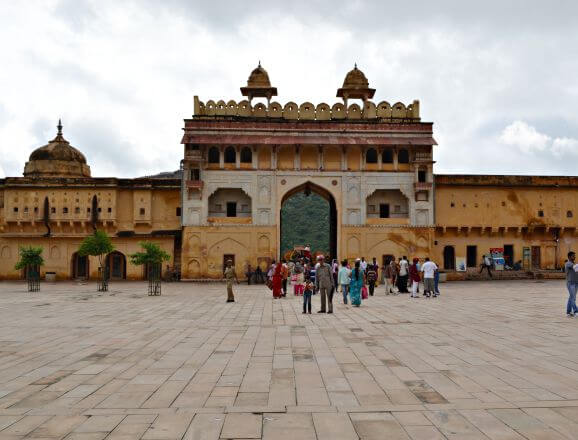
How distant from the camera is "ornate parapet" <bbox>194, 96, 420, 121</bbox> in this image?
31.0 metres

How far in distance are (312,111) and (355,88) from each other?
12.7ft

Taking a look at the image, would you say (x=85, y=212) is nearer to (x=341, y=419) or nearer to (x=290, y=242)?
(x=341, y=419)

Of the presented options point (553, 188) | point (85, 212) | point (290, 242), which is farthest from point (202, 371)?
point (290, 242)

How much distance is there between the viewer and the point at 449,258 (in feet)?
105

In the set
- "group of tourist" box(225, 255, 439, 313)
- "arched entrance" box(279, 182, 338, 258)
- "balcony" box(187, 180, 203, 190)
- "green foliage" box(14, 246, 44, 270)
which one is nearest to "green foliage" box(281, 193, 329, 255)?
"arched entrance" box(279, 182, 338, 258)

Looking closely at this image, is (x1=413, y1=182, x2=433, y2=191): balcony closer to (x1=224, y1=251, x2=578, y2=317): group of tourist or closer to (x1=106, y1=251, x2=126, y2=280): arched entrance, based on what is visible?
(x1=224, y1=251, x2=578, y2=317): group of tourist

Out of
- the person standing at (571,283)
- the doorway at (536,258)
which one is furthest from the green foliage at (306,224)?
the person standing at (571,283)

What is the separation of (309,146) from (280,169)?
6.87 feet

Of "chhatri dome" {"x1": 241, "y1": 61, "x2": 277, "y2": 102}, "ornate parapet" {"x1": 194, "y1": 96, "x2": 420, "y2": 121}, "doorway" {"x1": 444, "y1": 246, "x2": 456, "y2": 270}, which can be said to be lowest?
"doorway" {"x1": 444, "y1": 246, "x2": 456, "y2": 270}

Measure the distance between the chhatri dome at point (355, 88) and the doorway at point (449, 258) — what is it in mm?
10557

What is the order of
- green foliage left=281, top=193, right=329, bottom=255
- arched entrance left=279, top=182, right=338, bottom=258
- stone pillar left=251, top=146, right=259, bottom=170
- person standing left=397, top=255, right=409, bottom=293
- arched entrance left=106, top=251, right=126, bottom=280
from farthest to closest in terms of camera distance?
green foliage left=281, top=193, right=329, bottom=255 → arched entrance left=279, top=182, right=338, bottom=258 → arched entrance left=106, top=251, right=126, bottom=280 → stone pillar left=251, top=146, right=259, bottom=170 → person standing left=397, top=255, right=409, bottom=293

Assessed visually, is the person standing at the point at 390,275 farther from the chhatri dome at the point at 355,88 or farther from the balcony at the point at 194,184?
the chhatri dome at the point at 355,88

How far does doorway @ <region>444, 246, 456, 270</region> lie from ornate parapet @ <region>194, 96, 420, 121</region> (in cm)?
795

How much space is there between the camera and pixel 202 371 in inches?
279
